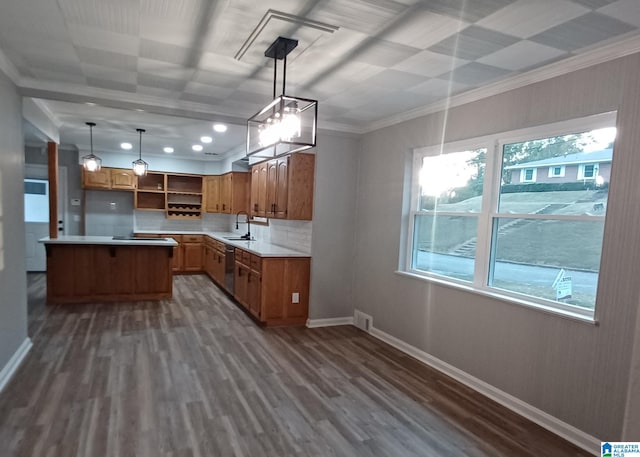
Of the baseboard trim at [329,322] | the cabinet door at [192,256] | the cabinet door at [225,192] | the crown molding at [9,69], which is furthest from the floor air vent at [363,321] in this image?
the cabinet door at [192,256]

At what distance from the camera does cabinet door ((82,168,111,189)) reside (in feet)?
24.8

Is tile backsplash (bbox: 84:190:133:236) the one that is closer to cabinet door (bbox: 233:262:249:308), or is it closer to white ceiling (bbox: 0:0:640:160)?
cabinet door (bbox: 233:262:249:308)

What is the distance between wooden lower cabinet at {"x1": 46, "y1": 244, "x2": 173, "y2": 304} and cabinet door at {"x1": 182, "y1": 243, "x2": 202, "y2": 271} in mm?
2144

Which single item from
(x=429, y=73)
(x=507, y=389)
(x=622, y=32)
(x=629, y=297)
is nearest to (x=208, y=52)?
(x=429, y=73)

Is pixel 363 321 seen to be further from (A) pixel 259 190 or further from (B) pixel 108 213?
(B) pixel 108 213

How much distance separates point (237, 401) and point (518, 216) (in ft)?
8.67

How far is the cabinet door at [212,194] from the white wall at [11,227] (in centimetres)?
485

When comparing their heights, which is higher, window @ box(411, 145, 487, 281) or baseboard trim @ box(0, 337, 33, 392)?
window @ box(411, 145, 487, 281)

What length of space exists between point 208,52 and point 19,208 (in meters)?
2.36

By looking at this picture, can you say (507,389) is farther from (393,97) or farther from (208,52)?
(208,52)

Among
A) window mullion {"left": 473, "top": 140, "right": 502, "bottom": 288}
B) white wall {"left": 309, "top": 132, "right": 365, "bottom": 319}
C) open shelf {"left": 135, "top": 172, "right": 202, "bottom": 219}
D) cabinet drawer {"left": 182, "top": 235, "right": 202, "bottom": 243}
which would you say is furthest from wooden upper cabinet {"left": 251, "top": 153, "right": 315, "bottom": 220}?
open shelf {"left": 135, "top": 172, "right": 202, "bottom": 219}

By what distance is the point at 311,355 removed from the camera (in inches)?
150

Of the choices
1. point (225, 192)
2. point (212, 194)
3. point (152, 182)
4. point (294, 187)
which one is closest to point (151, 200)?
point (152, 182)

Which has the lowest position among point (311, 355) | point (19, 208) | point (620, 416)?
point (311, 355)
